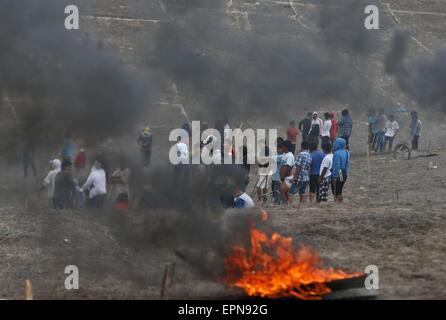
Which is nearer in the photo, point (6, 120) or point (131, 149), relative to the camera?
point (6, 120)

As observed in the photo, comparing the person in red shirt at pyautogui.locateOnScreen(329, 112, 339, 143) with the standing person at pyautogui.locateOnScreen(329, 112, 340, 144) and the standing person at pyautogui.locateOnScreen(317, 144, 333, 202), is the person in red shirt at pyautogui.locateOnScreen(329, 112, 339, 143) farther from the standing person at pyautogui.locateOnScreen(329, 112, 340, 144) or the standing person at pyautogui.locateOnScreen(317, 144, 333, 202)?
the standing person at pyautogui.locateOnScreen(317, 144, 333, 202)

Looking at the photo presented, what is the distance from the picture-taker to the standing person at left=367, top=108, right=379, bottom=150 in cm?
2543

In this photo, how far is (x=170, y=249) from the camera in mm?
13516

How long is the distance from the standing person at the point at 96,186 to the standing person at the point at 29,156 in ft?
3.48

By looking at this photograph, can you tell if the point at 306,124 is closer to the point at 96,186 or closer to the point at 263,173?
the point at 263,173

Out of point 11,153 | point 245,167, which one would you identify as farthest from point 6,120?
point 245,167

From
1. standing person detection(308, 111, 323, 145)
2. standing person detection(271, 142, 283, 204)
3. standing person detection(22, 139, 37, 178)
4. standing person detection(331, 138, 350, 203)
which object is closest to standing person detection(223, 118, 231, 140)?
standing person detection(271, 142, 283, 204)

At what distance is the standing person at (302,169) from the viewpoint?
17266mm

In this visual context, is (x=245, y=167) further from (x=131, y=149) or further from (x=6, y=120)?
(x=6, y=120)

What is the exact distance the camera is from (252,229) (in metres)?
12.8

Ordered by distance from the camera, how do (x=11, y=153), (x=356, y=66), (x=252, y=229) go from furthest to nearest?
(x=356, y=66), (x=11, y=153), (x=252, y=229)

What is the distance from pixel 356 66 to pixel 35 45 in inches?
394

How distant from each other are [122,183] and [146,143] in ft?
5.91

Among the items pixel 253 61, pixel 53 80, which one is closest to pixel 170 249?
pixel 53 80
